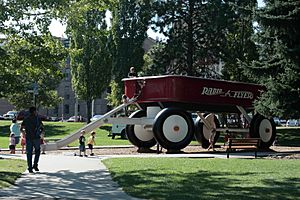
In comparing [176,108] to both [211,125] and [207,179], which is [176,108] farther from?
[207,179]

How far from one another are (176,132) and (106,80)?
1387 inches

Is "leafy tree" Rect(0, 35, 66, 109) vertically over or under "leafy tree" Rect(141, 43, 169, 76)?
under

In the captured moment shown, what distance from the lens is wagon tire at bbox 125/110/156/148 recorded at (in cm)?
2408

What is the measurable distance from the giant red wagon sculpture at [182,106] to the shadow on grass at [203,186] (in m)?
8.69

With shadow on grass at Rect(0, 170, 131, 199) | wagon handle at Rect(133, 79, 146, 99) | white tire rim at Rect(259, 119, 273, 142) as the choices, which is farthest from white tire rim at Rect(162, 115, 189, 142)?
shadow on grass at Rect(0, 170, 131, 199)

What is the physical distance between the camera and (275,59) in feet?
70.4

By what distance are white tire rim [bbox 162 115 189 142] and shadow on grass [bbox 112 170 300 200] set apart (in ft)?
27.8

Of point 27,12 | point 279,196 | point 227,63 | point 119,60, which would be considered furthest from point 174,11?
point 279,196

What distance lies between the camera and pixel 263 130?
25000mm

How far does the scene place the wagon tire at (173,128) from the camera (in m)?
21.5

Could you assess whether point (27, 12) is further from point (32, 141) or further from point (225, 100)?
point (225, 100)

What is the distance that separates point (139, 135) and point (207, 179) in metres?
12.3

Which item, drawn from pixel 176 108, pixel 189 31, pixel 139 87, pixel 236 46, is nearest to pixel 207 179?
pixel 176 108

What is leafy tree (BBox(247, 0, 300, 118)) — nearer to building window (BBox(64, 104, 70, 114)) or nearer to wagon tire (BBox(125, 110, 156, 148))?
wagon tire (BBox(125, 110, 156, 148))
